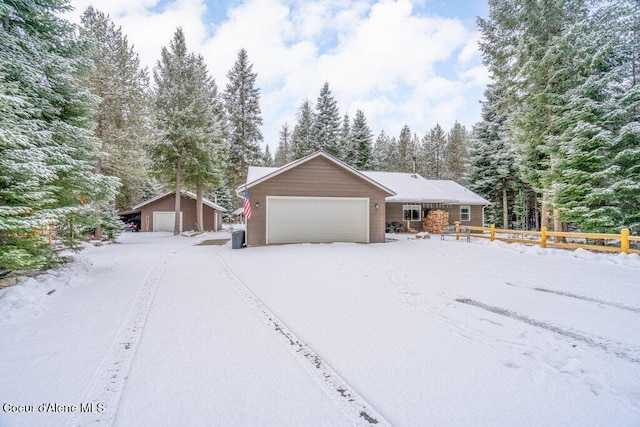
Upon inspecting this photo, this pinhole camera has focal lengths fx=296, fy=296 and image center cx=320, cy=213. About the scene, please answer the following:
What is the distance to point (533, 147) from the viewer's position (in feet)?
48.9

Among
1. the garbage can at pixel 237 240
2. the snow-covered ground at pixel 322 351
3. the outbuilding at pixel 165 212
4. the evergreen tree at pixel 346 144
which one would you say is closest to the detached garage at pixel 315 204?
the garbage can at pixel 237 240

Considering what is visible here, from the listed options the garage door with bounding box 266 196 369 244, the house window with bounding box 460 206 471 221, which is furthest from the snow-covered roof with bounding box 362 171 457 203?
the garage door with bounding box 266 196 369 244

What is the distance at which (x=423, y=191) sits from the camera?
72.1ft

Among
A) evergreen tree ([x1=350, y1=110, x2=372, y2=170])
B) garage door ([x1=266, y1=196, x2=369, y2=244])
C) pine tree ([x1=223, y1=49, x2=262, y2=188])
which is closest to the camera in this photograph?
garage door ([x1=266, y1=196, x2=369, y2=244])

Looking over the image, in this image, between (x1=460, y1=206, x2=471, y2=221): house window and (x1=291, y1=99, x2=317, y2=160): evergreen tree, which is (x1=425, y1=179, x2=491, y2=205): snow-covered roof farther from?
(x1=291, y1=99, x2=317, y2=160): evergreen tree

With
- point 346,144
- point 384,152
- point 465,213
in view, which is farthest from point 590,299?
point 384,152

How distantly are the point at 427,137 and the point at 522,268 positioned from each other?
131 ft

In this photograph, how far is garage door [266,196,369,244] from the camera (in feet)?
45.1

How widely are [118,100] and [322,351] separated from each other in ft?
69.0

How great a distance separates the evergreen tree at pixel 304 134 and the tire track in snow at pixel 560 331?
27987 millimetres

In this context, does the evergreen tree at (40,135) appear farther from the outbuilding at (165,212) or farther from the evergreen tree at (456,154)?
the evergreen tree at (456,154)

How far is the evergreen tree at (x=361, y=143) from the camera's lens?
31000 millimetres

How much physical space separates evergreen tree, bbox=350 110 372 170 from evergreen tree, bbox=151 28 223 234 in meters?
14.5

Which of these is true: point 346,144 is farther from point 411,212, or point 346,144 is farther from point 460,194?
point 460,194
